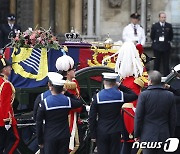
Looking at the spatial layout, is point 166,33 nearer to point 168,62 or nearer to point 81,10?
point 168,62

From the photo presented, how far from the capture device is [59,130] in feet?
33.8

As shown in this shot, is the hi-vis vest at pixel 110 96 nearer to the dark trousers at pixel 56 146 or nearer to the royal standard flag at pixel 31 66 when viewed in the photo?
the dark trousers at pixel 56 146

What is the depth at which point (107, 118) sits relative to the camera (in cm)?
1065

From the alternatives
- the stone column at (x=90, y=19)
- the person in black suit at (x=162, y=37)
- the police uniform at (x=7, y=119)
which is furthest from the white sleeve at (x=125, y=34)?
the police uniform at (x=7, y=119)

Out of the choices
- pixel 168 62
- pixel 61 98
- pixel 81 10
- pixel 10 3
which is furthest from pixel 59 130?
pixel 10 3

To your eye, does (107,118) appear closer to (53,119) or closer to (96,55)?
(53,119)

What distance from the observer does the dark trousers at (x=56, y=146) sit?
406 inches

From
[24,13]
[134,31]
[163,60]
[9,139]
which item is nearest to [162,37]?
[163,60]

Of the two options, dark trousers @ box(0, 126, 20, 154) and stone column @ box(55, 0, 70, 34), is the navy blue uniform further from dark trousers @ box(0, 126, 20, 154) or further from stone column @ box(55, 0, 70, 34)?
stone column @ box(55, 0, 70, 34)

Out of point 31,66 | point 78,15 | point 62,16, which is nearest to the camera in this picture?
point 31,66

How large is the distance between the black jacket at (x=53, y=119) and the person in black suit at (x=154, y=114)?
991 mm

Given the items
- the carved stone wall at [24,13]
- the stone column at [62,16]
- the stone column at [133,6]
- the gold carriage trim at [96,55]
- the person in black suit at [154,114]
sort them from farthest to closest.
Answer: the carved stone wall at [24,13] < the stone column at [62,16] < the stone column at [133,6] < the gold carriage trim at [96,55] < the person in black suit at [154,114]

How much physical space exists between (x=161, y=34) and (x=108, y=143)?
7826mm

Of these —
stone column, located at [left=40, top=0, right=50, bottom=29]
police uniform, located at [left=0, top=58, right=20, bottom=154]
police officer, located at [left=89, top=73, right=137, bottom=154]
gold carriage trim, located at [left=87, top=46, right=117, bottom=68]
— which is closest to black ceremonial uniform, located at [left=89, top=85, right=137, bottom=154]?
police officer, located at [left=89, top=73, right=137, bottom=154]
